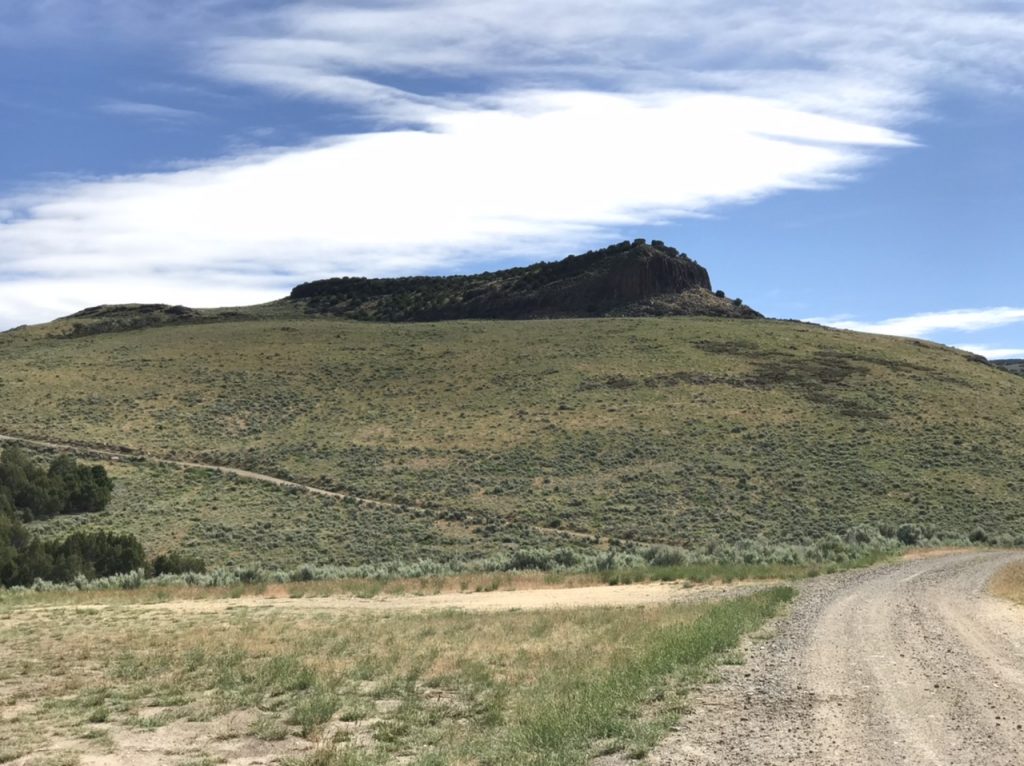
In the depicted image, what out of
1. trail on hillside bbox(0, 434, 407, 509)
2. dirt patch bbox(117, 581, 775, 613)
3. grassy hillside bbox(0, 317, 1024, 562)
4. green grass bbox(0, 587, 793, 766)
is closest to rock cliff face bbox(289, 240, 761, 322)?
grassy hillside bbox(0, 317, 1024, 562)

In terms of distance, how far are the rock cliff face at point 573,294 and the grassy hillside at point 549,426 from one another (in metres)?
19.9

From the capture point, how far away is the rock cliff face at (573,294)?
332 ft

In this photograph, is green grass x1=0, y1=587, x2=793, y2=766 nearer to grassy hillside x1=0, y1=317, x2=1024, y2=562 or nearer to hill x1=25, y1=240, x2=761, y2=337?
grassy hillside x1=0, y1=317, x2=1024, y2=562

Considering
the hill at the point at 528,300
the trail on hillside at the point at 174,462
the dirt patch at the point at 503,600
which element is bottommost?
the dirt patch at the point at 503,600

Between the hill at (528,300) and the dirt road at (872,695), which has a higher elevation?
the hill at (528,300)

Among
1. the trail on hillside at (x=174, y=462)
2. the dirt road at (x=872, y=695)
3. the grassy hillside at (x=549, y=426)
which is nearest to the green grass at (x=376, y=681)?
the dirt road at (x=872, y=695)

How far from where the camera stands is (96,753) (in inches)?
316

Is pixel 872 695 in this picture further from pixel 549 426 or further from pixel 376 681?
pixel 549 426

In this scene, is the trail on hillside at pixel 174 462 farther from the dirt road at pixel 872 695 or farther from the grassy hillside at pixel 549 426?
the dirt road at pixel 872 695

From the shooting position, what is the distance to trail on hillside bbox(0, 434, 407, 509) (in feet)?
139

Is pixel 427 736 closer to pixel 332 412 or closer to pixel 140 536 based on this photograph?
pixel 140 536

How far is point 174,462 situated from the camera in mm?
47625

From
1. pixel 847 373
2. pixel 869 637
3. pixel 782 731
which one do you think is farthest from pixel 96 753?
pixel 847 373

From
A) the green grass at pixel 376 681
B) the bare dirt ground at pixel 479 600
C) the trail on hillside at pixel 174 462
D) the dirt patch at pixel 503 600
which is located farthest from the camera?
the trail on hillside at pixel 174 462
